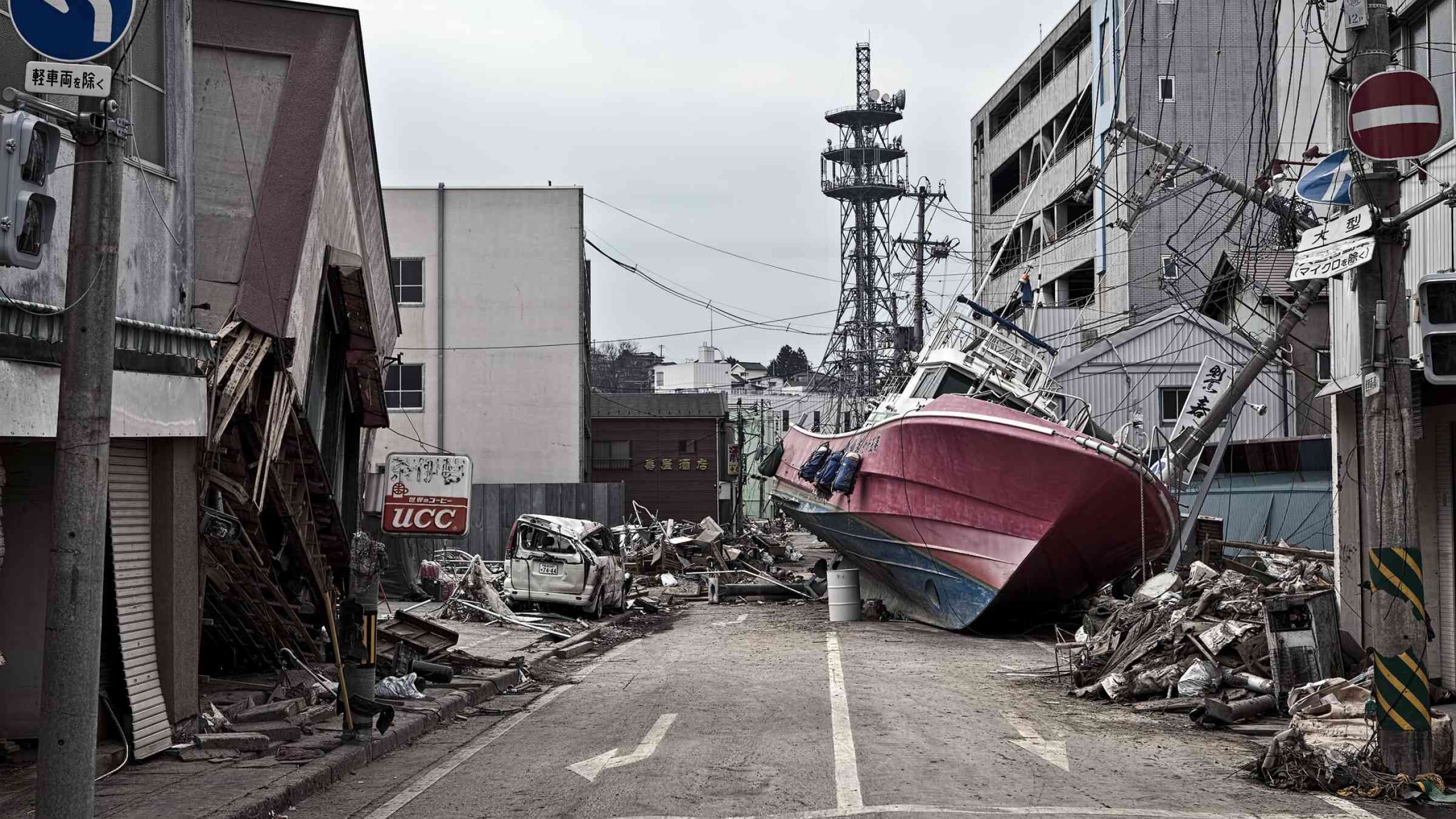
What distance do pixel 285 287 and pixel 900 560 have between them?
1434 centimetres

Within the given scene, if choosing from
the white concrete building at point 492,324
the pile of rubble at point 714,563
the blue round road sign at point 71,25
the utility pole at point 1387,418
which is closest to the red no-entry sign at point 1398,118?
the utility pole at point 1387,418

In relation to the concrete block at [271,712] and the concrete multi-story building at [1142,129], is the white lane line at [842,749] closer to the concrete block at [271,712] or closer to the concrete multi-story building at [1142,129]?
the concrete block at [271,712]

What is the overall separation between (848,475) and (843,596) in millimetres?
2346

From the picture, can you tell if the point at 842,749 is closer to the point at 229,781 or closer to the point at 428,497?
the point at 229,781

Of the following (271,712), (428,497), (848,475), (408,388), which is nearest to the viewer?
(271,712)

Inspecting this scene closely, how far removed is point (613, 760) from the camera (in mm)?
9469

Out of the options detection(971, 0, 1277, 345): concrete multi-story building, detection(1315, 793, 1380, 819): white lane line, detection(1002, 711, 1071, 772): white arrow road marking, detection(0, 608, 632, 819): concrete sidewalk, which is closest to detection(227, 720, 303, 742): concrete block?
detection(0, 608, 632, 819): concrete sidewalk

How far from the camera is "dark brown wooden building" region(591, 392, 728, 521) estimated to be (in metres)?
55.2

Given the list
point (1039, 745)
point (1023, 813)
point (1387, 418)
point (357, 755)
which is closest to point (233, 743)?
point (357, 755)

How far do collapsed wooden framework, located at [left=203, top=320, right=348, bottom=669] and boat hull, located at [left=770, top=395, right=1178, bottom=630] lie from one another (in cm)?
1021

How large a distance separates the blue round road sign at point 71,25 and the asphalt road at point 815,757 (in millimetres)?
4716

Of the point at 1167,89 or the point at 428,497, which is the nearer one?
the point at 428,497

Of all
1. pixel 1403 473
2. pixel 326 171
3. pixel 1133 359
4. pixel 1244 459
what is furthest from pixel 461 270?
pixel 1403 473

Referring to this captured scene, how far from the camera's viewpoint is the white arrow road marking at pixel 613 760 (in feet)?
29.5
